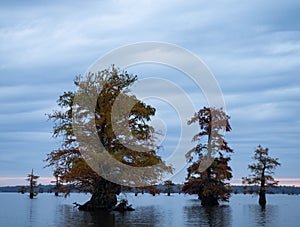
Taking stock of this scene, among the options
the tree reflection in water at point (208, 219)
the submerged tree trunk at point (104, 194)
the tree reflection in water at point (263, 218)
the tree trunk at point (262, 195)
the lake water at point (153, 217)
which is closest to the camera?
the lake water at point (153, 217)

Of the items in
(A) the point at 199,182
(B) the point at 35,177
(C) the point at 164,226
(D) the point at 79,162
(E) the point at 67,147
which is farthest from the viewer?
(B) the point at 35,177

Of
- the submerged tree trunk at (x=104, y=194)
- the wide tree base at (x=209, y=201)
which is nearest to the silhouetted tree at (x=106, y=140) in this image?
the submerged tree trunk at (x=104, y=194)

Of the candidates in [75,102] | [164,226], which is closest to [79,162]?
[75,102]

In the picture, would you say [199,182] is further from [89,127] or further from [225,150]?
[89,127]

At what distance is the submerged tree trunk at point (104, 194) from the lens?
54.9m

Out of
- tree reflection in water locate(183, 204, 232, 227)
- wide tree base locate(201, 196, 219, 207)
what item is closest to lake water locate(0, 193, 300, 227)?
tree reflection in water locate(183, 204, 232, 227)

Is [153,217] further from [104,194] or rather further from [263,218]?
[263,218]

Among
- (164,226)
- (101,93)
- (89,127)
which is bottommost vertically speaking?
(164,226)

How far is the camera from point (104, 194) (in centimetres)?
5522

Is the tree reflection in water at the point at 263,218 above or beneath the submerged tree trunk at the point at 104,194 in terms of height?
beneath

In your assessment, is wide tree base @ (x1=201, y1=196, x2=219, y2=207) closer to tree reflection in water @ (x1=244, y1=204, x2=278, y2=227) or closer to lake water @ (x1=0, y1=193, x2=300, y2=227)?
lake water @ (x1=0, y1=193, x2=300, y2=227)

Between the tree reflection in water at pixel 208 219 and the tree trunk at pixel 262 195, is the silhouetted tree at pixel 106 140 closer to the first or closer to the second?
the tree reflection in water at pixel 208 219

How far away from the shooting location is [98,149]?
54688mm

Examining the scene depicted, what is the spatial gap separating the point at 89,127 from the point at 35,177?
276 feet
